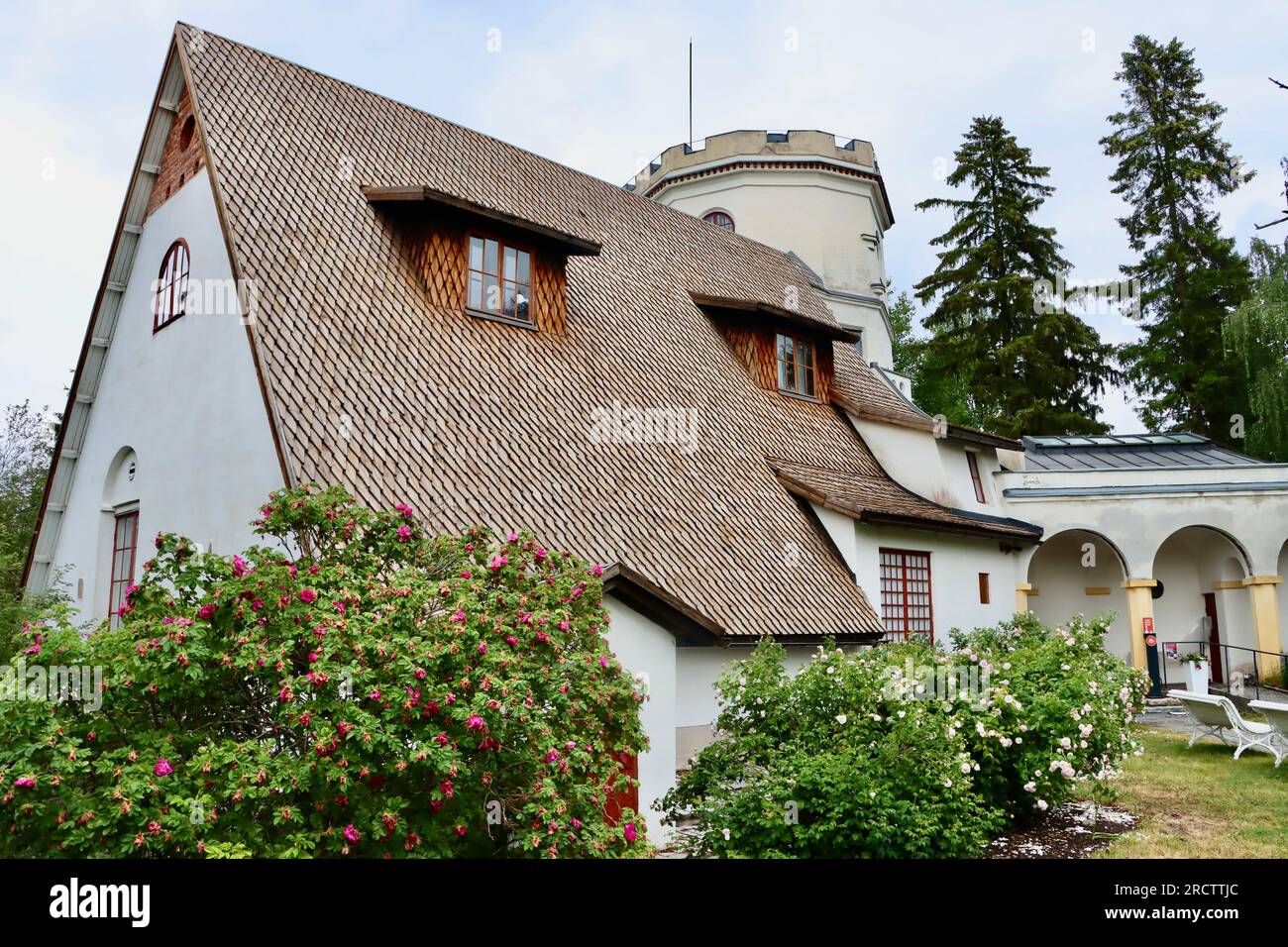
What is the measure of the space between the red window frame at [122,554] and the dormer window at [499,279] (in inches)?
232

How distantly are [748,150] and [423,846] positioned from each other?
26374 millimetres

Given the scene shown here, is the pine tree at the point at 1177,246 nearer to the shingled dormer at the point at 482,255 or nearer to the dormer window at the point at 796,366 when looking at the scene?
the dormer window at the point at 796,366

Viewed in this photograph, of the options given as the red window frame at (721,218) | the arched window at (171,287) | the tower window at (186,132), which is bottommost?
the arched window at (171,287)

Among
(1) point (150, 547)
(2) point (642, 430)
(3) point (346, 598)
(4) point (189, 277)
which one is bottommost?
(3) point (346, 598)

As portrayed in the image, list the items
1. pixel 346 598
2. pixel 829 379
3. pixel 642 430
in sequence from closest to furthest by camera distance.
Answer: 1. pixel 346 598
2. pixel 642 430
3. pixel 829 379

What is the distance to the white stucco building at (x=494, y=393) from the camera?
1134cm

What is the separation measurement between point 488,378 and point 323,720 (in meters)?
7.89

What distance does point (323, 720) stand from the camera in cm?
579

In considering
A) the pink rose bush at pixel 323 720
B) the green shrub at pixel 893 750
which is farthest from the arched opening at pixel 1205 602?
the pink rose bush at pixel 323 720

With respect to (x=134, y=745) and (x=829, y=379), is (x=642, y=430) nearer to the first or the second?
(x=829, y=379)

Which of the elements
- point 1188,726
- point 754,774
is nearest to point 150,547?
point 754,774

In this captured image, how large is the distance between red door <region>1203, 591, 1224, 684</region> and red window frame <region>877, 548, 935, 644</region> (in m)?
12.3

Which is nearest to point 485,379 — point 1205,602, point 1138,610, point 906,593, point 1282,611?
point 906,593

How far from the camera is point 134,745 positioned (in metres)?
5.54
